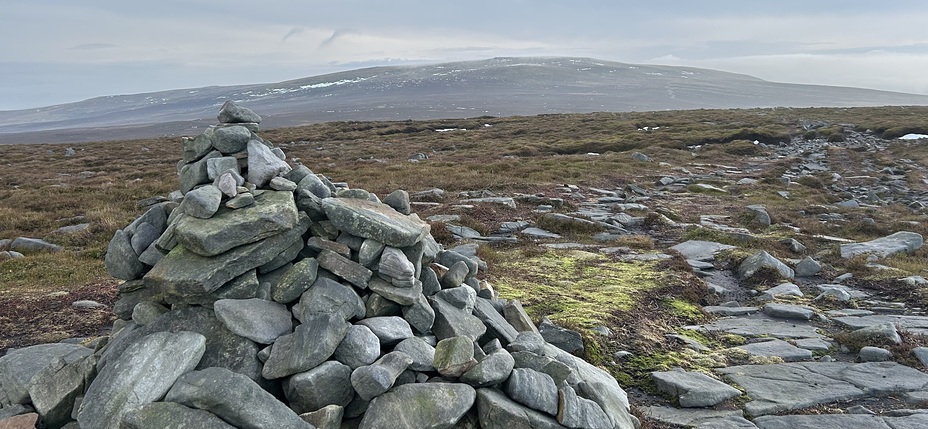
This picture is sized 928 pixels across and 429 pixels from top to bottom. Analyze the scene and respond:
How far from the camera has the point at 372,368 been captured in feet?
17.0

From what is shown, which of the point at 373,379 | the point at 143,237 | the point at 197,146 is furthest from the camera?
the point at 197,146

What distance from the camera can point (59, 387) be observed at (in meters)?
5.65

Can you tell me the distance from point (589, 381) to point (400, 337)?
2.21 meters

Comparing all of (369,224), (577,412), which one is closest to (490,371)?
(577,412)

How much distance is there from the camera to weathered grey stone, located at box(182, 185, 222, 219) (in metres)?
6.18

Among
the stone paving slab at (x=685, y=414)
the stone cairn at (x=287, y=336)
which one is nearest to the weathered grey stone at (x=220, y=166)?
the stone cairn at (x=287, y=336)

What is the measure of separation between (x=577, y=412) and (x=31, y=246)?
17.0m

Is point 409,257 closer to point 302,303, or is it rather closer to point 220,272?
point 302,303

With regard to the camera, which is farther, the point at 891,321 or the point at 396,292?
Answer: the point at 891,321

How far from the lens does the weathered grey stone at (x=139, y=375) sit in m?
5.04

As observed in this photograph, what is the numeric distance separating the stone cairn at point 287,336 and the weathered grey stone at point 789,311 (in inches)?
207

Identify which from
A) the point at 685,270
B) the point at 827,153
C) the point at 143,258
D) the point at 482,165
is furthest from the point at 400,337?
the point at 827,153

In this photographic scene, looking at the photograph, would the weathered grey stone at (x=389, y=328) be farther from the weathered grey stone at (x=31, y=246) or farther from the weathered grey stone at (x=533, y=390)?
the weathered grey stone at (x=31, y=246)

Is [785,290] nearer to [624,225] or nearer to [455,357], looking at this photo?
[624,225]
